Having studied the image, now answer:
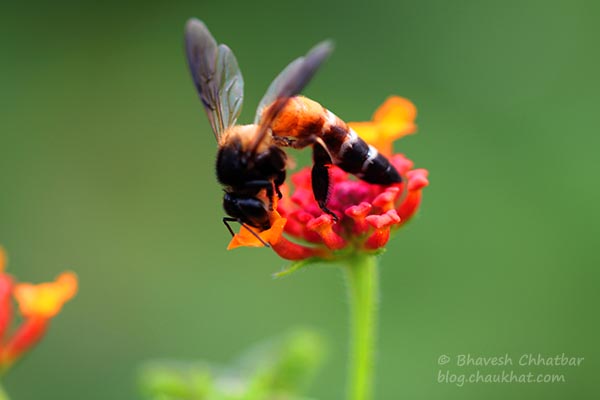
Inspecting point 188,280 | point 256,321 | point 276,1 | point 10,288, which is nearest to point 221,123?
point 10,288

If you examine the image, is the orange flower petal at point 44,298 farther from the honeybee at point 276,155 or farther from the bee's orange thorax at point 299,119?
the bee's orange thorax at point 299,119

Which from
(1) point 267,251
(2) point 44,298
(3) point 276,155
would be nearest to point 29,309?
(2) point 44,298

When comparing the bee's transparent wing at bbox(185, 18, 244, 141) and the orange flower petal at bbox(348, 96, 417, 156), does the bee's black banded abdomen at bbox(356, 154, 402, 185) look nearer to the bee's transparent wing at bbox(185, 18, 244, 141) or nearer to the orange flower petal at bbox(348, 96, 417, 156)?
the orange flower petal at bbox(348, 96, 417, 156)

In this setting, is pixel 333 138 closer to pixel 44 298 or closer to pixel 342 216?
pixel 342 216

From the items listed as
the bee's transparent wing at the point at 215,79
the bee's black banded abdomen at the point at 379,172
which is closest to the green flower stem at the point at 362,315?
the bee's black banded abdomen at the point at 379,172

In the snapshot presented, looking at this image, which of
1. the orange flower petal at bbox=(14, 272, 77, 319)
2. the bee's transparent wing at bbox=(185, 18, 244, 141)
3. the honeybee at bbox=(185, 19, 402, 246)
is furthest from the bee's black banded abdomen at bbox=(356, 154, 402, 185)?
the orange flower petal at bbox=(14, 272, 77, 319)

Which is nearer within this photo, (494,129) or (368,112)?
(494,129)

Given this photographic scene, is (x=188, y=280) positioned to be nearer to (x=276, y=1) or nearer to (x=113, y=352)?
(x=113, y=352)
